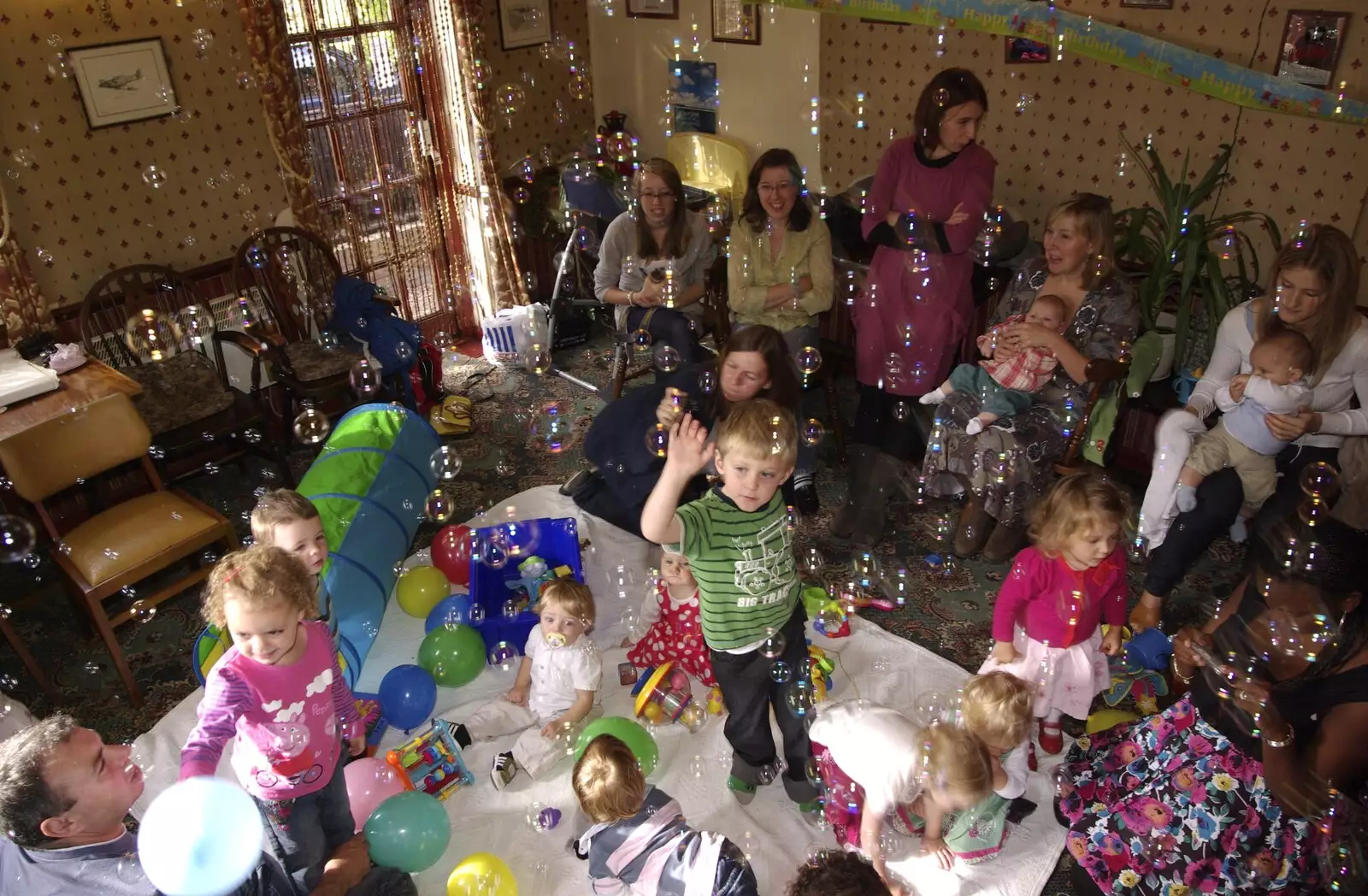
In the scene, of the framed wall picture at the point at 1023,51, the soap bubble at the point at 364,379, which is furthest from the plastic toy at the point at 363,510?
the framed wall picture at the point at 1023,51

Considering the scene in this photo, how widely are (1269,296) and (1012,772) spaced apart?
1907 mm

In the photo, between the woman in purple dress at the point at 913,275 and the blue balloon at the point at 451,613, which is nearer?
the blue balloon at the point at 451,613

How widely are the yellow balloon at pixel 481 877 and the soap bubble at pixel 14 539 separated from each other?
1.75m

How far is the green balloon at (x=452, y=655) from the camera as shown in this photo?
10.4 feet

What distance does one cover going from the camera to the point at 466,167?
580 cm

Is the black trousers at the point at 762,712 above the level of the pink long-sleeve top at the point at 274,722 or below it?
below

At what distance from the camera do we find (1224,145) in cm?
394

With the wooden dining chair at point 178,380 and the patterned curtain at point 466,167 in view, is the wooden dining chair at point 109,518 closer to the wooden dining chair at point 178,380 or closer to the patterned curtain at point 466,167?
the wooden dining chair at point 178,380

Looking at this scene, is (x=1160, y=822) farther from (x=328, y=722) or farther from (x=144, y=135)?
(x=144, y=135)

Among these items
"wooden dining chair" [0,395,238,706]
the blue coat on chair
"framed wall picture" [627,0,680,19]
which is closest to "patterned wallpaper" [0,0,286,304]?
the blue coat on chair

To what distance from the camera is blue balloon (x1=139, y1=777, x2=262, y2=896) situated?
6.23ft

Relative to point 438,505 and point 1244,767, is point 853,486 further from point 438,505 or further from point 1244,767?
point 1244,767

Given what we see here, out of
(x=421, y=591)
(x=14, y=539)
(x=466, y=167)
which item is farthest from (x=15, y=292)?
(x=466, y=167)

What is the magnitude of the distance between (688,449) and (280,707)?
1159mm
